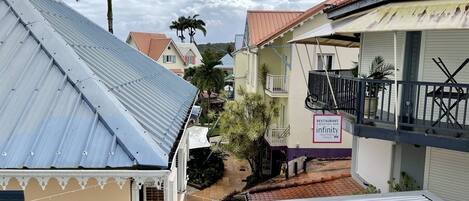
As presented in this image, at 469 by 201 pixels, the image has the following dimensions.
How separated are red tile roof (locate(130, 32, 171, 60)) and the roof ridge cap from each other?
4505cm

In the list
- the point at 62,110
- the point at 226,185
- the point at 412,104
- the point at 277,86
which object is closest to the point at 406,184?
the point at 412,104

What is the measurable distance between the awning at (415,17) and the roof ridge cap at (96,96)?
188 inches

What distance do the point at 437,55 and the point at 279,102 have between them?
42.7ft

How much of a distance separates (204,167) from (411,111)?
15593 millimetres

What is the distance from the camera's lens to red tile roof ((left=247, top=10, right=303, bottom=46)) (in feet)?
85.1

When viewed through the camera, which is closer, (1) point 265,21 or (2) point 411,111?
(2) point 411,111

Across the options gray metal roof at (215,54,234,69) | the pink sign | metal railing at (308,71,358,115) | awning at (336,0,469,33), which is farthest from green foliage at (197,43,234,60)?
awning at (336,0,469,33)

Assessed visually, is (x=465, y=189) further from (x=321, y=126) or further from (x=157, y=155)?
(x=157, y=155)

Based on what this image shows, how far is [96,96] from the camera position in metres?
5.05

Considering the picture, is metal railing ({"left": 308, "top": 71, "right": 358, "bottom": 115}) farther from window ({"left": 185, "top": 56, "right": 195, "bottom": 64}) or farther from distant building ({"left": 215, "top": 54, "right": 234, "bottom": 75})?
window ({"left": 185, "top": 56, "right": 195, "bottom": 64})

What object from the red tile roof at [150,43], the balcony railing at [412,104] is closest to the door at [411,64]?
the balcony railing at [412,104]

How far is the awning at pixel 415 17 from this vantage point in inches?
255

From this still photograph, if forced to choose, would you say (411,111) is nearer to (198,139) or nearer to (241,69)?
(198,139)

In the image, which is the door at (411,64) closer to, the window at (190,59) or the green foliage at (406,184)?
the green foliage at (406,184)
